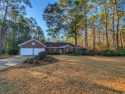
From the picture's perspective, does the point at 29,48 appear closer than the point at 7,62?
No

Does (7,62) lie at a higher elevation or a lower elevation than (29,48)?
lower

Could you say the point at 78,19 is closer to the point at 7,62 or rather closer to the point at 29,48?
the point at 29,48

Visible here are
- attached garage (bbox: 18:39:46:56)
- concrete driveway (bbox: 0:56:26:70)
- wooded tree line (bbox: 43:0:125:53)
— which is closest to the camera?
concrete driveway (bbox: 0:56:26:70)

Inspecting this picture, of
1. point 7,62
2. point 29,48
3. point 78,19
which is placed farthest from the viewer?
point 78,19

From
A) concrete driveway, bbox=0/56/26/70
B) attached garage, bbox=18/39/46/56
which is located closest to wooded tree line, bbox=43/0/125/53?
attached garage, bbox=18/39/46/56

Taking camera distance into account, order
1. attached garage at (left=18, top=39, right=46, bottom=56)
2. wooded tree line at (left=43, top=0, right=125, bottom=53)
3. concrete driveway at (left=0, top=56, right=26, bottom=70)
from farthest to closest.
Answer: wooded tree line at (left=43, top=0, right=125, bottom=53) → attached garage at (left=18, top=39, right=46, bottom=56) → concrete driveway at (left=0, top=56, right=26, bottom=70)

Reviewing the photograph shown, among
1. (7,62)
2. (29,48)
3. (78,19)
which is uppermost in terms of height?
(78,19)

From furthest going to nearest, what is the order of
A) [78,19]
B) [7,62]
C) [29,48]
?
[78,19], [29,48], [7,62]

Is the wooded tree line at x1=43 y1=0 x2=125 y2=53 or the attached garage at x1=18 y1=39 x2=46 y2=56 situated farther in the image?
the wooded tree line at x1=43 y1=0 x2=125 y2=53

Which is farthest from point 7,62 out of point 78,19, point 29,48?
point 78,19

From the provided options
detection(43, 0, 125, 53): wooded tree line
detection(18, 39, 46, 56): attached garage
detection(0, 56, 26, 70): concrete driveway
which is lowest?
detection(0, 56, 26, 70): concrete driveway

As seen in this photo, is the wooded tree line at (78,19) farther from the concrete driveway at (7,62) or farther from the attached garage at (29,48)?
the concrete driveway at (7,62)

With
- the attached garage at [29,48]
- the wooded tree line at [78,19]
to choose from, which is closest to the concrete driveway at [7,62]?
the attached garage at [29,48]

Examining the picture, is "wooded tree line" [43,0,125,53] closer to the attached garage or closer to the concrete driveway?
the attached garage
